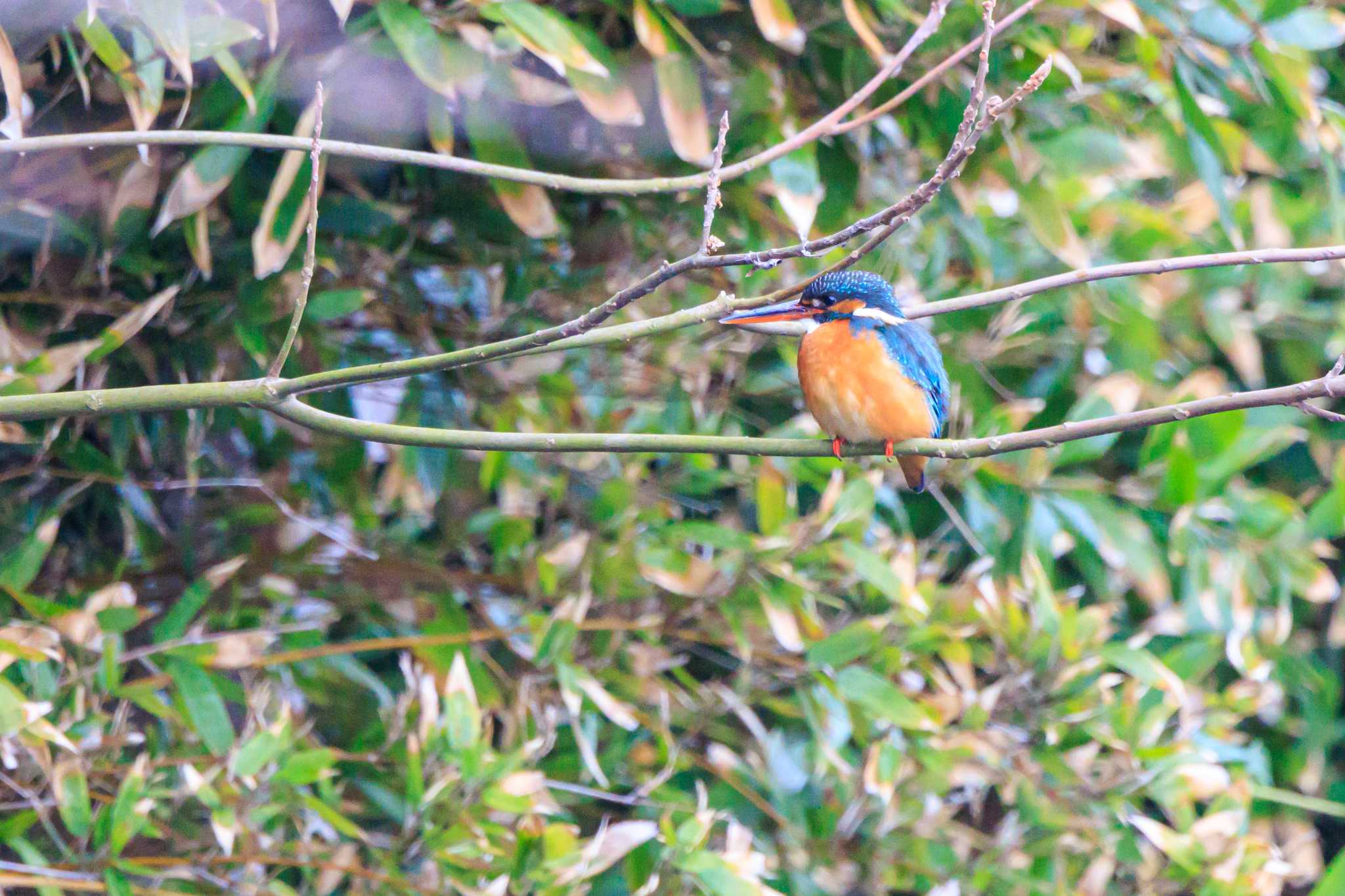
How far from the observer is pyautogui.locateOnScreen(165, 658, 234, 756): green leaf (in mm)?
1588

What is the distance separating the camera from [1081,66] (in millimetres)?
1984

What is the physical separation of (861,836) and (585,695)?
0.57 meters

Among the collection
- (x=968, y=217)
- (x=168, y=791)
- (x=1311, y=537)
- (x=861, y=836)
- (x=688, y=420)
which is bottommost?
(x=861, y=836)

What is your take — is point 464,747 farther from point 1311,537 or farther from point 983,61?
point 1311,537

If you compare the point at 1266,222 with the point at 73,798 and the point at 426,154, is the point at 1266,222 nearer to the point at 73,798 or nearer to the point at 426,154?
the point at 426,154

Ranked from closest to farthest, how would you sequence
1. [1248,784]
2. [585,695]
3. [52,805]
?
[52,805], [585,695], [1248,784]

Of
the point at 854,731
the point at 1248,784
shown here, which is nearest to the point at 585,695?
the point at 854,731

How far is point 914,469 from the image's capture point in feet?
5.26

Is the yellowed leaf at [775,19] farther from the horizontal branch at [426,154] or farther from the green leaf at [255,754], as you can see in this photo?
the green leaf at [255,754]

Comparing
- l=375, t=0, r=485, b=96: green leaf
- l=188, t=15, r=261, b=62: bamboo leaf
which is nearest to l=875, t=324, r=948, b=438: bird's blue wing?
l=375, t=0, r=485, b=96: green leaf

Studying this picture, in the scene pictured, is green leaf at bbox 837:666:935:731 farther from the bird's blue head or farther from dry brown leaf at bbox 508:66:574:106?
dry brown leaf at bbox 508:66:574:106

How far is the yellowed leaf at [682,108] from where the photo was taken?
1.63m

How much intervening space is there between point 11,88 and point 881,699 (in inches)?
50.7

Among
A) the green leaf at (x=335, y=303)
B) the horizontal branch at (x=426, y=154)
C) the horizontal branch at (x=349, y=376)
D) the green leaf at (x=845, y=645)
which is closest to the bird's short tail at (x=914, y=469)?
the green leaf at (x=845, y=645)
